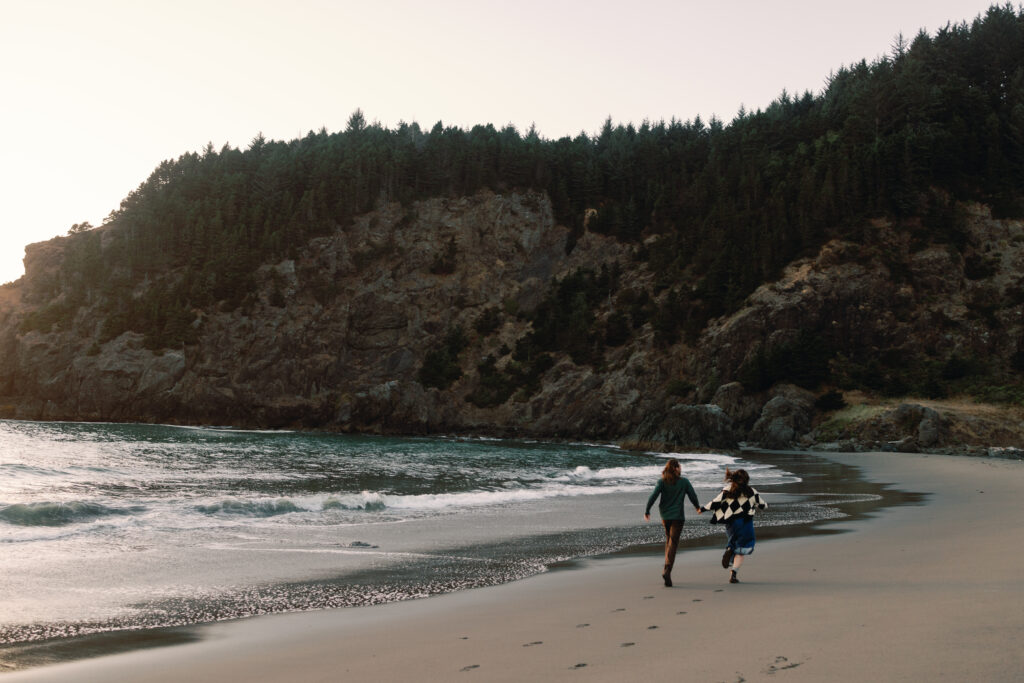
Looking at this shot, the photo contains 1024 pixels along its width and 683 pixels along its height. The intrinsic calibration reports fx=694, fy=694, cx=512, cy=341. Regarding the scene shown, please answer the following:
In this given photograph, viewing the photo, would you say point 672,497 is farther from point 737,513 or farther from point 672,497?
point 737,513

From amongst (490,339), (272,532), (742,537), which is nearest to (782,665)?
(742,537)

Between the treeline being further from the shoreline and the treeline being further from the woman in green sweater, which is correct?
the woman in green sweater

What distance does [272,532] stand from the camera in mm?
14391

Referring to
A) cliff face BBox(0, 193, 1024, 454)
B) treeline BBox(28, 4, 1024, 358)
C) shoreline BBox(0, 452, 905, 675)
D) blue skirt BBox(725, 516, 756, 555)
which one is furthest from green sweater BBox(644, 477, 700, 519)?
treeline BBox(28, 4, 1024, 358)

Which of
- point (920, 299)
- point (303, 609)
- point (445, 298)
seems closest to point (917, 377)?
point (920, 299)

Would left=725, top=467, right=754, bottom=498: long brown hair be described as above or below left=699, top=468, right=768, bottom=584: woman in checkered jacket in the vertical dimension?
above

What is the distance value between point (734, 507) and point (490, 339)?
71.6 m

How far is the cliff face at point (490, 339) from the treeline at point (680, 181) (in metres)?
3.09

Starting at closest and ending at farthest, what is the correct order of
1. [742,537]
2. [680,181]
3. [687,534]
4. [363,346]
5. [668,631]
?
[668,631], [742,537], [687,534], [363,346], [680,181]

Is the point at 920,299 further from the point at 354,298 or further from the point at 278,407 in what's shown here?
the point at 278,407

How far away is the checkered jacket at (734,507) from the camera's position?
9.70 m

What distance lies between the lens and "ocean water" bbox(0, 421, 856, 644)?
8.88 meters

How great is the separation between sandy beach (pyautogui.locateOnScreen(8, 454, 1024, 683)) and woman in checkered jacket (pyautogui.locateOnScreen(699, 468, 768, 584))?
0.40 m

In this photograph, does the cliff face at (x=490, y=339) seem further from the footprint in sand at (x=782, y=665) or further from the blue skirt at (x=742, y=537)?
the footprint in sand at (x=782, y=665)
